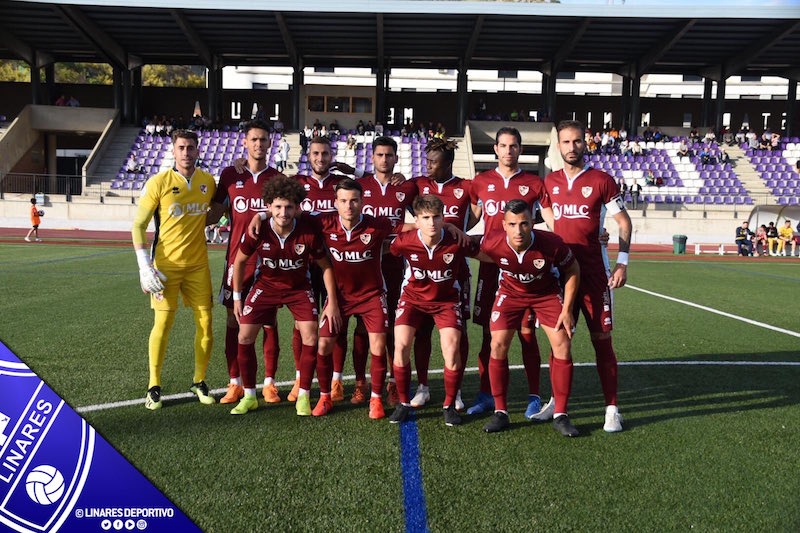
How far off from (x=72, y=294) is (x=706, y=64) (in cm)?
3673

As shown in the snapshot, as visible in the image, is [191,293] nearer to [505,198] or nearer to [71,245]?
[505,198]

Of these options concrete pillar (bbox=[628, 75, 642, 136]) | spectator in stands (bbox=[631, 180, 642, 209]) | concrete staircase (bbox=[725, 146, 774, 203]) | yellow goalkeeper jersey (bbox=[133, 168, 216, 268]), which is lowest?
yellow goalkeeper jersey (bbox=[133, 168, 216, 268])

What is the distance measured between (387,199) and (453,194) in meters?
0.55

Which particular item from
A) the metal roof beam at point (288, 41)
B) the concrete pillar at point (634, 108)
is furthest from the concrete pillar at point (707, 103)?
the metal roof beam at point (288, 41)

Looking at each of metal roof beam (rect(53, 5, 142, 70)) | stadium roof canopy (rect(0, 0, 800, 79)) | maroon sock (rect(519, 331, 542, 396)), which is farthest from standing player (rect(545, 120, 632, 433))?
metal roof beam (rect(53, 5, 142, 70))

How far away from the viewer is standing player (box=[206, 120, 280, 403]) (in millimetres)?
5281

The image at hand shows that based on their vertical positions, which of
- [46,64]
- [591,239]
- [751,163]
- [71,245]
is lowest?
[71,245]

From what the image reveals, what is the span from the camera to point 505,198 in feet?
17.1

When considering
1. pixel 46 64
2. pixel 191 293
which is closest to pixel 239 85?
pixel 46 64

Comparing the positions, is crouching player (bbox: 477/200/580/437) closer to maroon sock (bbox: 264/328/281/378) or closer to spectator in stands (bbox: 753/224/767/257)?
maroon sock (bbox: 264/328/281/378)

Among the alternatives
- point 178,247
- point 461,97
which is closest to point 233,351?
point 178,247

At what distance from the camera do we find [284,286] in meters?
5.00

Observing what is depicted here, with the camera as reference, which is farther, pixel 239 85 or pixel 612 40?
pixel 239 85

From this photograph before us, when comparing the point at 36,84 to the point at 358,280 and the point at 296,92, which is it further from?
the point at 358,280
